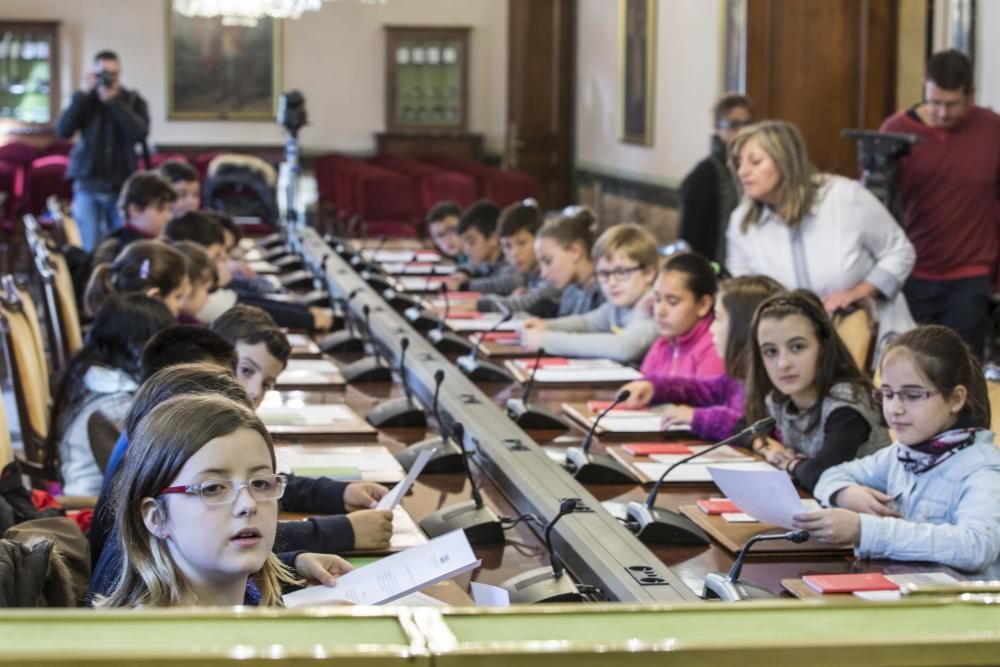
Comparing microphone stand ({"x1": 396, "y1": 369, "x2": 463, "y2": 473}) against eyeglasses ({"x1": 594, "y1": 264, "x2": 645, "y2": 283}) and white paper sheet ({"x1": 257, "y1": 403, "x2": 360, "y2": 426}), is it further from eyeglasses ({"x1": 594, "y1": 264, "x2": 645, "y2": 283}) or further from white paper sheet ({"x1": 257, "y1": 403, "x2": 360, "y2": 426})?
eyeglasses ({"x1": 594, "y1": 264, "x2": 645, "y2": 283})

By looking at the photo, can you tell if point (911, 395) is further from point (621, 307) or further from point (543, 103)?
point (543, 103)

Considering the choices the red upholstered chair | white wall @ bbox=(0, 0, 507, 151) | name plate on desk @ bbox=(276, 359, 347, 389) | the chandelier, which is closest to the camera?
name plate on desk @ bbox=(276, 359, 347, 389)

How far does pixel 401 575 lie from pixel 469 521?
625mm

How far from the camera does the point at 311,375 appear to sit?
4.54 meters

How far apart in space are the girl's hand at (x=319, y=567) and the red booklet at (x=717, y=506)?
0.85 m

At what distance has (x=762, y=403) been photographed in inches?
135

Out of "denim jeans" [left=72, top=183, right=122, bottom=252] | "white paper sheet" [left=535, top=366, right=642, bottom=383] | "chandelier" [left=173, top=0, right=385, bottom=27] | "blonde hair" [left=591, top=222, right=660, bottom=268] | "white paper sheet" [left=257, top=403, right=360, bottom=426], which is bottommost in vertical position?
"white paper sheet" [left=257, top=403, right=360, bottom=426]

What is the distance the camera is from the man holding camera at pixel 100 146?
10.2m

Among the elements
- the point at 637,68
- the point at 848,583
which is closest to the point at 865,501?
the point at 848,583

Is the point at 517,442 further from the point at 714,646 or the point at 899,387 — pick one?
the point at 714,646

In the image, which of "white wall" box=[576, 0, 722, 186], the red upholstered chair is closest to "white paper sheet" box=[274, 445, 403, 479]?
"white wall" box=[576, 0, 722, 186]

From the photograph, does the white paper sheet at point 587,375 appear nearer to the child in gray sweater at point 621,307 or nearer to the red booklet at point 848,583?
the child in gray sweater at point 621,307

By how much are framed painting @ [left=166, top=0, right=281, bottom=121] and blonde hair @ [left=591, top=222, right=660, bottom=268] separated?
37.4ft

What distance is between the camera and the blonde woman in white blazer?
4.80 meters
